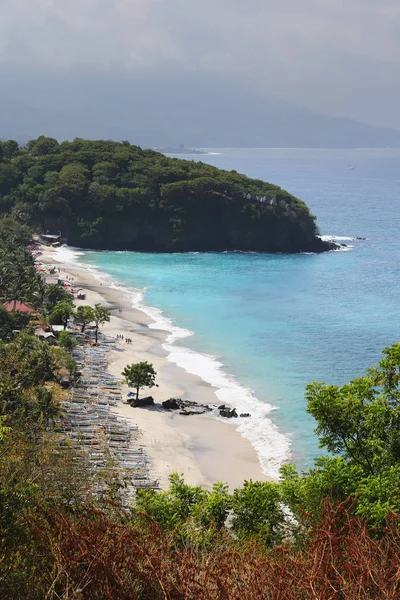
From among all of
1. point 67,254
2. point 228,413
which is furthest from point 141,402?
point 67,254

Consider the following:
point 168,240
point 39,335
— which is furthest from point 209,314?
point 168,240

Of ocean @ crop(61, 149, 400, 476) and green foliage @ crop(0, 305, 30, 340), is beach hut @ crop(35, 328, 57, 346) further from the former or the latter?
ocean @ crop(61, 149, 400, 476)

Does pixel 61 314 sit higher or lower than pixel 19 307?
lower

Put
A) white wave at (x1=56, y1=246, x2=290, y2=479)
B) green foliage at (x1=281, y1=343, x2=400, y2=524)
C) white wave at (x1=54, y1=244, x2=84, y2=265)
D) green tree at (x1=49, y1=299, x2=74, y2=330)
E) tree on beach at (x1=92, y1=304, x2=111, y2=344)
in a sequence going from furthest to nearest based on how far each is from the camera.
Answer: white wave at (x1=54, y1=244, x2=84, y2=265)
tree on beach at (x1=92, y1=304, x2=111, y2=344)
green tree at (x1=49, y1=299, x2=74, y2=330)
white wave at (x1=56, y1=246, x2=290, y2=479)
green foliage at (x1=281, y1=343, x2=400, y2=524)

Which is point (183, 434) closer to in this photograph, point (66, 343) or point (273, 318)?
point (66, 343)

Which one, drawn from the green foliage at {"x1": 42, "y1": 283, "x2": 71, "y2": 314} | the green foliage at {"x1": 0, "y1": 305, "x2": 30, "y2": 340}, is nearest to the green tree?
the green foliage at {"x1": 0, "y1": 305, "x2": 30, "y2": 340}

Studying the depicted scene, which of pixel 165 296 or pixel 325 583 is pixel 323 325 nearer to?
pixel 165 296
